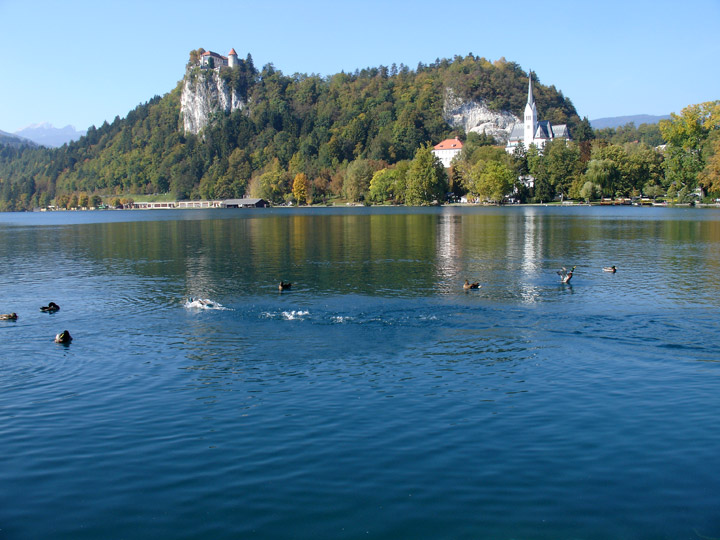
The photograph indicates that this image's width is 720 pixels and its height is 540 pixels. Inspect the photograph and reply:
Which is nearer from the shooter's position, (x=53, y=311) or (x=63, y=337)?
(x=63, y=337)

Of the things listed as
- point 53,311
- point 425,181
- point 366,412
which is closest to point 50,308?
point 53,311

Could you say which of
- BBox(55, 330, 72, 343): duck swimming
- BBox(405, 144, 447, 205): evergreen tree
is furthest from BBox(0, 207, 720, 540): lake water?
BBox(405, 144, 447, 205): evergreen tree

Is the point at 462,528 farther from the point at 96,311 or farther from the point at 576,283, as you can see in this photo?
the point at 576,283

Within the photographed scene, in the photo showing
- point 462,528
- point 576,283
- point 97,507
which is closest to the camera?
point 462,528

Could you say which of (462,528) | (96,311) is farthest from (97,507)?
(96,311)

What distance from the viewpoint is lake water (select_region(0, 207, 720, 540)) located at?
11711 millimetres

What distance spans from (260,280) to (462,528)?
30.7 meters

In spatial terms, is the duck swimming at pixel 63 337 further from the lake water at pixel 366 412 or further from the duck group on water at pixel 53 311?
the lake water at pixel 366 412

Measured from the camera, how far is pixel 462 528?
36.7 ft

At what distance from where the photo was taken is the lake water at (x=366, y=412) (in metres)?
11.7

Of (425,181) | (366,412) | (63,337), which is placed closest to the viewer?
(366,412)

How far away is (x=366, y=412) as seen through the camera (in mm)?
16719

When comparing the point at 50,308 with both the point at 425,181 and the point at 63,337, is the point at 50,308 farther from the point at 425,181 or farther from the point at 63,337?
the point at 425,181

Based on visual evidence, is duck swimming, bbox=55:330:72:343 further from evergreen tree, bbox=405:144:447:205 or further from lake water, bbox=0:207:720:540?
evergreen tree, bbox=405:144:447:205
